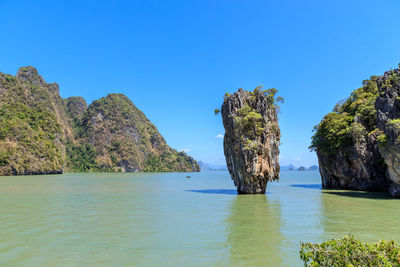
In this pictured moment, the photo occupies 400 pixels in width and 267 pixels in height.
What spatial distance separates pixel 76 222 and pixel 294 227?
1097 centimetres

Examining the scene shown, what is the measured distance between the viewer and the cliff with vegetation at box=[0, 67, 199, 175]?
94425 millimetres

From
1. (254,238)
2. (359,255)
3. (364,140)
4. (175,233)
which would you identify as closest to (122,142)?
(364,140)

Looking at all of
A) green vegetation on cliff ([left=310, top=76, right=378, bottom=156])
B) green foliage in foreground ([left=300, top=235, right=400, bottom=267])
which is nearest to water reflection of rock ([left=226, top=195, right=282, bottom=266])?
green foliage in foreground ([left=300, top=235, right=400, bottom=267])

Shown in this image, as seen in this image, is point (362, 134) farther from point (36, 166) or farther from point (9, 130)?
point (9, 130)

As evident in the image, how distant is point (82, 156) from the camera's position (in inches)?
6137

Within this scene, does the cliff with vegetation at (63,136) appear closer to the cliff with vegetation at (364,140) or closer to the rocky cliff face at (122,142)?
the rocky cliff face at (122,142)

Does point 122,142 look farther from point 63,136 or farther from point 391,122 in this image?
point 391,122

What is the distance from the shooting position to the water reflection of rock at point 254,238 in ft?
28.1

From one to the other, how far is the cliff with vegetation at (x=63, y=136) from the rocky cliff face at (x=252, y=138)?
84337 mm

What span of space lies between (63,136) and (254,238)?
16296 centimetres

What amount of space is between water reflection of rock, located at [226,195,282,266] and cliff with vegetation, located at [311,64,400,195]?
45.8 ft

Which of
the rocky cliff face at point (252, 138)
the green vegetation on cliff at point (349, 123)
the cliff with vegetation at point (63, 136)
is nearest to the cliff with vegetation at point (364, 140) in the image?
the green vegetation on cliff at point (349, 123)

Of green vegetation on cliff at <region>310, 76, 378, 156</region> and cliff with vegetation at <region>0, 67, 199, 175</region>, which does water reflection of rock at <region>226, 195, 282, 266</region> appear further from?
cliff with vegetation at <region>0, 67, 199, 175</region>

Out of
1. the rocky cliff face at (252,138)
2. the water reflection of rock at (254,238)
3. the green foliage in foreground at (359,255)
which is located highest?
the rocky cliff face at (252,138)
